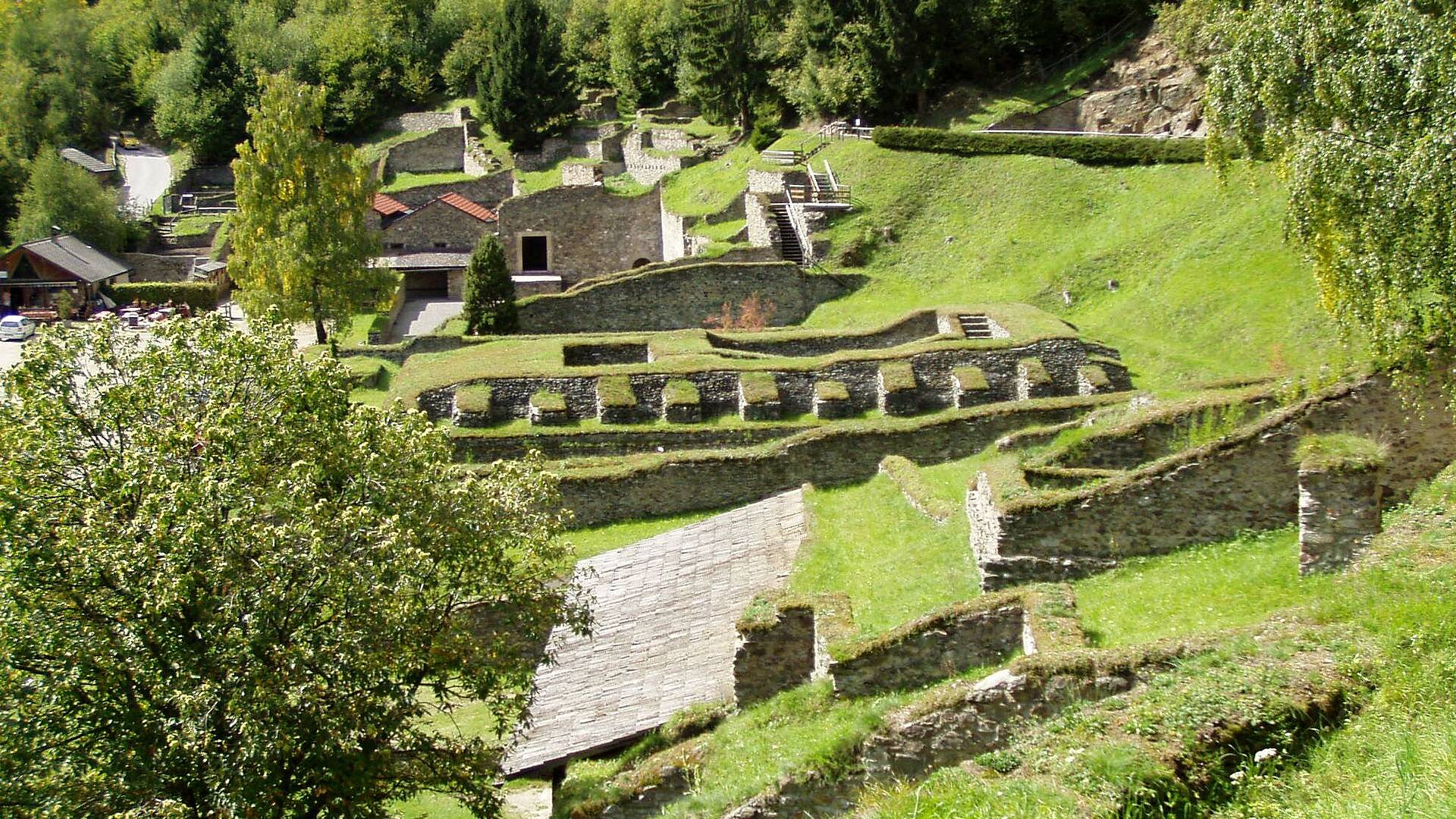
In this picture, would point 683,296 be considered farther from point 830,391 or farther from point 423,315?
point 423,315

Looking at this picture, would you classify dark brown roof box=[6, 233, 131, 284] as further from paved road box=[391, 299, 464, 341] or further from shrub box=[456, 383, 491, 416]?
shrub box=[456, 383, 491, 416]

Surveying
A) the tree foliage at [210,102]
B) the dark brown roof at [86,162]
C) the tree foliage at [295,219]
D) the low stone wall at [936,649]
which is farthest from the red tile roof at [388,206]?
the low stone wall at [936,649]

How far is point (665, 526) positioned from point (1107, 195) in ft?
66.6

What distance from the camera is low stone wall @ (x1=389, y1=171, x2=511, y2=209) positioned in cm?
5541

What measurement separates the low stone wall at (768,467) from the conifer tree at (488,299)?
515 inches

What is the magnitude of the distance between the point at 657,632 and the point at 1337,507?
27.5 feet

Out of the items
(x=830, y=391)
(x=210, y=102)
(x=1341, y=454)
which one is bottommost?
(x=1341, y=454)

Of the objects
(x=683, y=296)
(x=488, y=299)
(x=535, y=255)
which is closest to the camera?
(x=488, y=299)

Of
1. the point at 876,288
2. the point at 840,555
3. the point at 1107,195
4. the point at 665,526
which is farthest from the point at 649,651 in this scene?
the point at 1107,195

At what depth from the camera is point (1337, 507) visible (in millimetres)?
11297

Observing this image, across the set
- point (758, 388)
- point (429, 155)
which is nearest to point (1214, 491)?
point (758, 388)

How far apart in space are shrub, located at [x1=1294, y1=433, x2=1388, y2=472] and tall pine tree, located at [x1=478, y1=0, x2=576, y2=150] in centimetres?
5310

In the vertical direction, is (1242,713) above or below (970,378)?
below

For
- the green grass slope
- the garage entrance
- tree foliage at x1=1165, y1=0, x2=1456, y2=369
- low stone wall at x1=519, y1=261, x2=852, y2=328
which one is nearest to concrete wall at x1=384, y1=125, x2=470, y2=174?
the garage entrance
